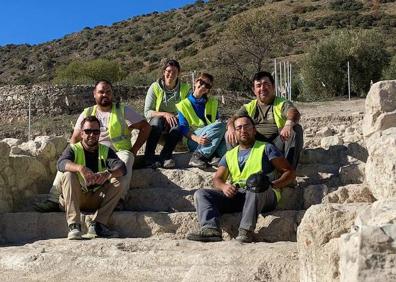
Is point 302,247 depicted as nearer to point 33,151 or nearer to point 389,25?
point 33,151

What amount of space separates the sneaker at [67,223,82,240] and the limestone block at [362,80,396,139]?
2755 mm

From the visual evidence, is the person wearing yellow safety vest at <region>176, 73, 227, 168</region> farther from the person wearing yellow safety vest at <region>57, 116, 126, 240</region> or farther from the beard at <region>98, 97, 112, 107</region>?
the person wearing yellow safety vest at <region>57, 116, 126, 240</region>

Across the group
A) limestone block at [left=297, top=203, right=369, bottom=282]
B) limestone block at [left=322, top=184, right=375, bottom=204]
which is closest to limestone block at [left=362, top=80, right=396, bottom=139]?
limestone block at [left=322, top=184, right=375, bottom=204]

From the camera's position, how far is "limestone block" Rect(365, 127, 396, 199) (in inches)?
143

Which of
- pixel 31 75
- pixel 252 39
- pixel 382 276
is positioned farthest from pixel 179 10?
pixel 382 276

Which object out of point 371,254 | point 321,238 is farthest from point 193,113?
point 371,254

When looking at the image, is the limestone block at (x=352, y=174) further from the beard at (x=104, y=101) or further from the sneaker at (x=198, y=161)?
the beard at (x=104, y=101)

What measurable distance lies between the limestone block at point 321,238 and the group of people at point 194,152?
1.13 metres

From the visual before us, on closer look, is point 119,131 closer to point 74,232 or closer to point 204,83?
point 204,83

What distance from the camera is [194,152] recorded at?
6.58 m

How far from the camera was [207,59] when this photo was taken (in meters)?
37.6

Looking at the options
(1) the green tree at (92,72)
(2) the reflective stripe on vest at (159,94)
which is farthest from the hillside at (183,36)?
(2) the reflective stripe on vest at (159,94)

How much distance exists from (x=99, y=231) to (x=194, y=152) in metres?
1.57

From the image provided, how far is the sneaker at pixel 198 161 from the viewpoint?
641cm
